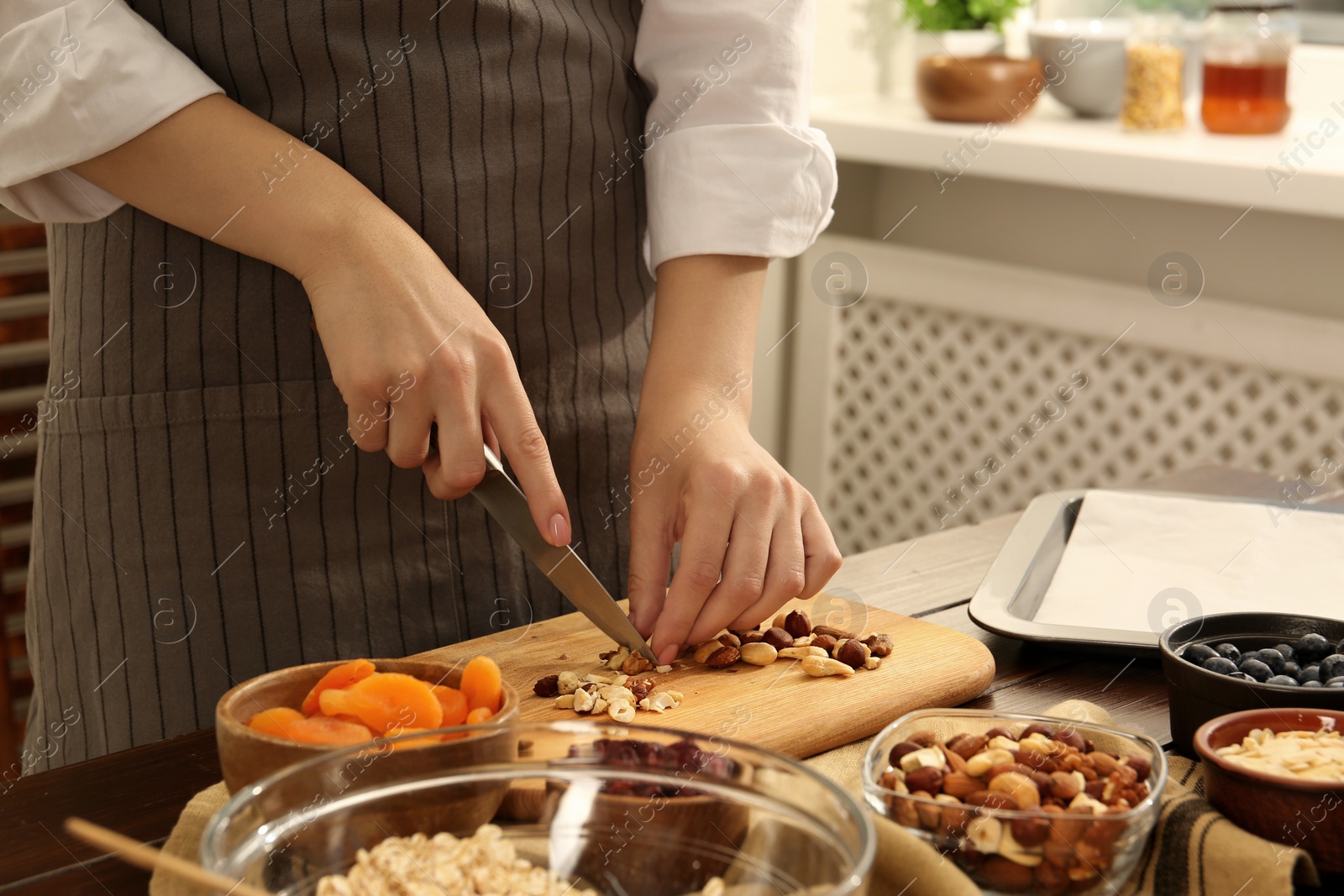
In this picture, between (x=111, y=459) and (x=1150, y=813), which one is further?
(x=111, y=459)

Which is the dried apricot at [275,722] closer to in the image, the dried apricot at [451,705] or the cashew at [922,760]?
the dried apricot at [451,705]

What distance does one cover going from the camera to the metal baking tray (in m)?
0.91

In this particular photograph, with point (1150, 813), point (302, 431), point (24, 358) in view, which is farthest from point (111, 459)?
point (24, 358)

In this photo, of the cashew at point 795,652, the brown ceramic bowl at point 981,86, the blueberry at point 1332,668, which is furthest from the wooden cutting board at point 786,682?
the brown ceramic bowl at point 981,86

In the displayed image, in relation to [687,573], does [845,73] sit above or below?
above

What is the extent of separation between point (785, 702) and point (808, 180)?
0.46 m

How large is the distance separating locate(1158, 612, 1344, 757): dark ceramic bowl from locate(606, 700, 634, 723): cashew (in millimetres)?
317

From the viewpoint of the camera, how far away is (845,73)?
2.65 m

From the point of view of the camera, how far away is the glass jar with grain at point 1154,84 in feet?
7.19

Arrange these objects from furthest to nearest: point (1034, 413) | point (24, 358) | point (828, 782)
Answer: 1. point (1034, 413)
2. point (24, 358)
3. point (828, 782)

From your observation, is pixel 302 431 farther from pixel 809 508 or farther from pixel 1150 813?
pixel 1150 813

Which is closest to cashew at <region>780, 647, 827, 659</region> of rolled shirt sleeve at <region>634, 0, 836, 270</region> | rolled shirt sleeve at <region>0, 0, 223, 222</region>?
rolled shirt sleeve at <region>634, 0, 836, 270</region>

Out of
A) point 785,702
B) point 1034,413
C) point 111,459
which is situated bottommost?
point 1034,413

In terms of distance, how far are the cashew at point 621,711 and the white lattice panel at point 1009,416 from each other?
159cm
